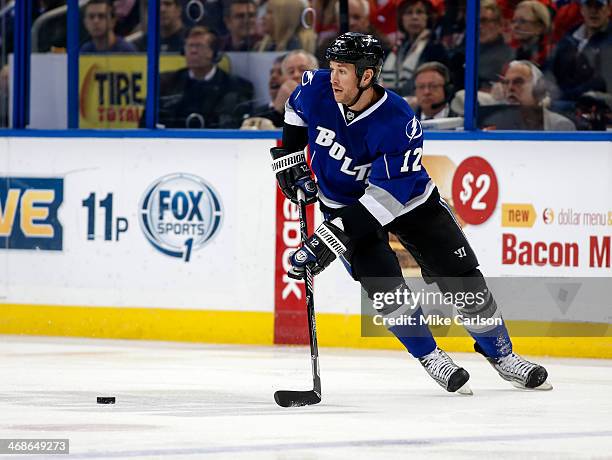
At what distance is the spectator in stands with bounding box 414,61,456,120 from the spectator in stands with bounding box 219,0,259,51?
111cm

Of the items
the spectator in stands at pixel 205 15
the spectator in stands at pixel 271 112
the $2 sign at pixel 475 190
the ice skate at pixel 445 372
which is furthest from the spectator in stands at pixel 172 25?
the ice skate at pixel 445 372

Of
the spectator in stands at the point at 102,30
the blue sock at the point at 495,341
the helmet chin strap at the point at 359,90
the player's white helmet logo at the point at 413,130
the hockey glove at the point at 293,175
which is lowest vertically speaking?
the blue sock at the point at 495,341

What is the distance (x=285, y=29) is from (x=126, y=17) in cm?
110

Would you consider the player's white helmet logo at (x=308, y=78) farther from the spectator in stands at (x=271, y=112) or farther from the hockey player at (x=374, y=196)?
the spectator in stands at (x=271, y=112)

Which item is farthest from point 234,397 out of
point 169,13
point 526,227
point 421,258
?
point 169,13

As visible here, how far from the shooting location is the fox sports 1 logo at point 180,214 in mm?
7672

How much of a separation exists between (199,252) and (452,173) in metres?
1.35

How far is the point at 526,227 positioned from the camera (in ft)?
23.5

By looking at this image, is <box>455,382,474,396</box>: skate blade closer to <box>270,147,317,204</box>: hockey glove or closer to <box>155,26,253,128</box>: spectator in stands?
<box>270,147,317,204</box>: hockey glove

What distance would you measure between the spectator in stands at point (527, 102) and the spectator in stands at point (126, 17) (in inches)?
96.3

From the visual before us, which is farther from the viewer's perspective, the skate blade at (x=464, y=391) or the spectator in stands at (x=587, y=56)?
the spectator in stands at (x=587, y=56)

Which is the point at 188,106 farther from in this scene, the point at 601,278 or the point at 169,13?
the point at 601,278

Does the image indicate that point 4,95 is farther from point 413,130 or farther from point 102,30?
point 413,130

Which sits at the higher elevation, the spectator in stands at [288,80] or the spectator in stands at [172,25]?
the spectator in stands at [172,25]
